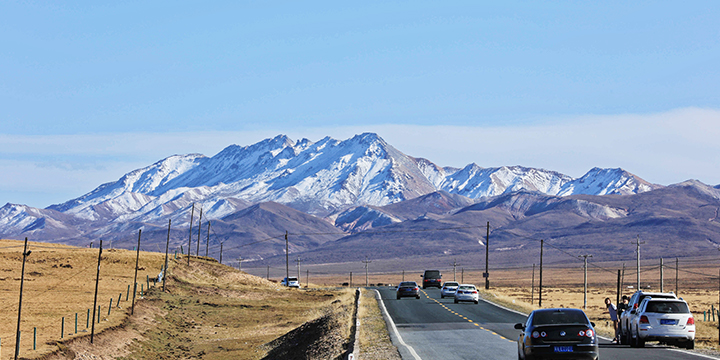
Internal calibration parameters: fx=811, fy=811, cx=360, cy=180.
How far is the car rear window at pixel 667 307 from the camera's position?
92.6 feet

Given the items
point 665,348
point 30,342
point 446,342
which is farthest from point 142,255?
point 665,348

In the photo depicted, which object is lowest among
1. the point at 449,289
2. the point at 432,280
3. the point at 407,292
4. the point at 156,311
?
the point at 156,311

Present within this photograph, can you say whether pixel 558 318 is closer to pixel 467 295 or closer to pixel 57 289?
pixel 467 295

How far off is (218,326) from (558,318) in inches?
1563

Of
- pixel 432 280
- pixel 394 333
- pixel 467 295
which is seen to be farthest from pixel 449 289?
pixel 394 333

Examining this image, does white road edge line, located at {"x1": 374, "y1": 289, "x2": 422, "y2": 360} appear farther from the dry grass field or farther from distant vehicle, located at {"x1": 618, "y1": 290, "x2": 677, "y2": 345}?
the dry grass field

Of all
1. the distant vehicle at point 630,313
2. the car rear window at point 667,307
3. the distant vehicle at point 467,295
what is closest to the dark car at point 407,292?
the distant vehicle at point 467,295

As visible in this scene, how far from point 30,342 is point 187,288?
1556 inches

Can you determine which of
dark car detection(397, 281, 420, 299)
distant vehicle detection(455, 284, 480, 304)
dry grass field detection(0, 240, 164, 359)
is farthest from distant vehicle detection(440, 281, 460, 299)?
dry grass field detection(0, 240, 164, 359)

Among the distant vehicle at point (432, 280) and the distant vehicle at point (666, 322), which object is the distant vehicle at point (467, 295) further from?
the distant vehicle at point (666, 322)

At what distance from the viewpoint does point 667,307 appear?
28375mm

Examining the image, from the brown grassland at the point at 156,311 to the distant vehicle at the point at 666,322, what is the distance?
11.6m

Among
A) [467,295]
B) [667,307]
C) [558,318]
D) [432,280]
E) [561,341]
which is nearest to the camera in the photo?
[561,341]

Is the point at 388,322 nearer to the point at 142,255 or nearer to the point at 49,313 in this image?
the point at 49,313
